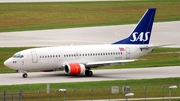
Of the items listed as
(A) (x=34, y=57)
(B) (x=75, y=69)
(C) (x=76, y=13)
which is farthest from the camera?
(C) (x=76, y=13)

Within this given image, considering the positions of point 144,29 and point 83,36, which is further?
point 83,36

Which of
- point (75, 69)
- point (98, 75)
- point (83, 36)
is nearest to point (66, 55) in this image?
point (75, 69)

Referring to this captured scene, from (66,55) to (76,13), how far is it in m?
59.1

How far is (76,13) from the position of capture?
5221 inches

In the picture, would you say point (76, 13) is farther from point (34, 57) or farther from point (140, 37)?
point (34, 57)

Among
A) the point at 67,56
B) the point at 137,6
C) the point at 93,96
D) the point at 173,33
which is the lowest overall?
the point at 93,96

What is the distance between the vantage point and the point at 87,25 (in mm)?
121000

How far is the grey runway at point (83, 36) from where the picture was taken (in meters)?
101

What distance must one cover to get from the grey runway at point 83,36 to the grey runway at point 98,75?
70.8 feet

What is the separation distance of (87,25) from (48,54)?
1909 inches

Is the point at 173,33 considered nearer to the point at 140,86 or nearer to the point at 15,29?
the point at 15,29

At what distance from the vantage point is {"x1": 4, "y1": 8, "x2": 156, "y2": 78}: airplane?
71938mm

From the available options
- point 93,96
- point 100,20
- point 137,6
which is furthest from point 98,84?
point 137,6

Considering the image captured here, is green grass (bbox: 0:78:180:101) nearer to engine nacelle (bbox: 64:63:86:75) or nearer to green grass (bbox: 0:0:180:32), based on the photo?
engine nacelle (bbox: 64:63:86:75)
